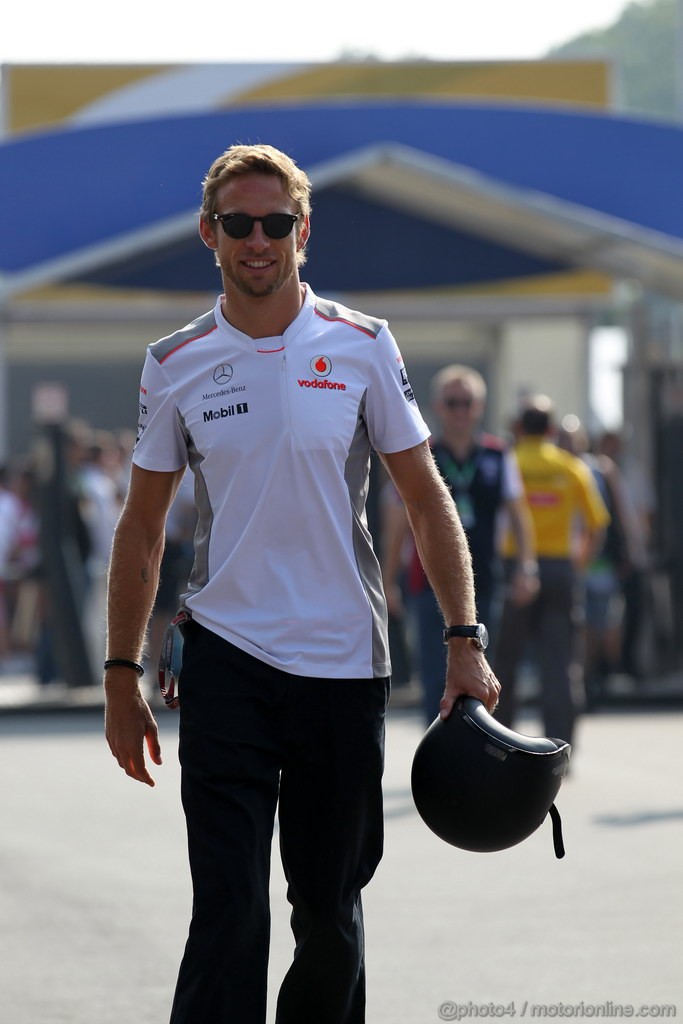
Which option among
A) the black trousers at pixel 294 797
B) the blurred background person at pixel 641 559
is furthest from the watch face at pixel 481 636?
the blurred background person at pixel 641 559

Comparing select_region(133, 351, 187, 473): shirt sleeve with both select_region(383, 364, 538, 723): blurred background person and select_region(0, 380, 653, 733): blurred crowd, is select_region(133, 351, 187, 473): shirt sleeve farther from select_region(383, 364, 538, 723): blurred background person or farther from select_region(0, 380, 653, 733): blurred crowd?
select_region(383, 364, 538, 723): blurred background person

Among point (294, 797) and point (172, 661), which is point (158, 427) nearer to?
point (172, 661)

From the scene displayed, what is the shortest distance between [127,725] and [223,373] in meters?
0.78

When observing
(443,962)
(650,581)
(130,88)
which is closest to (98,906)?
(443,962)

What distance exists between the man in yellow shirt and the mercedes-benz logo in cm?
639

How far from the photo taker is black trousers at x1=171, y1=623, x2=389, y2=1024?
4.20 meters

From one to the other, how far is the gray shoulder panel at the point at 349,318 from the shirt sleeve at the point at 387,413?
0.14 ft

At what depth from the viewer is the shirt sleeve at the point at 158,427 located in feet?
14.5

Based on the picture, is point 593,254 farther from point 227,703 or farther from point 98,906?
point 227,703

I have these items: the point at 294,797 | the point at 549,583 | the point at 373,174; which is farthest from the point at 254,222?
the point at 373,174

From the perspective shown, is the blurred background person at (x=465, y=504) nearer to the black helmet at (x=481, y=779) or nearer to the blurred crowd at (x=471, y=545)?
the blurred crowd at (x=471, y=545)

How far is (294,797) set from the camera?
14.1 feet

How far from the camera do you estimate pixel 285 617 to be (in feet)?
14.0

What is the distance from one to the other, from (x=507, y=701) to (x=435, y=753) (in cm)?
635
